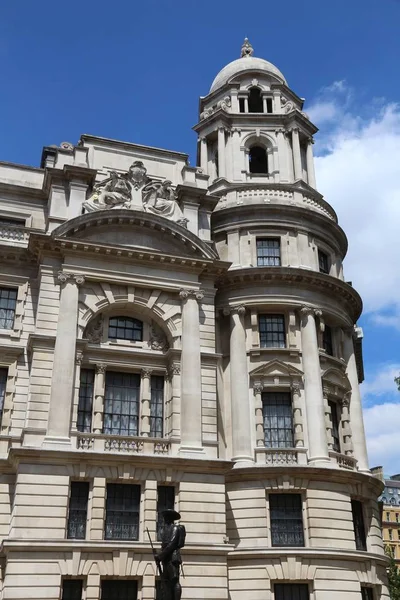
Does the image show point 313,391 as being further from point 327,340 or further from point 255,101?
point 255,101

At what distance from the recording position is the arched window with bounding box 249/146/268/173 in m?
42.7

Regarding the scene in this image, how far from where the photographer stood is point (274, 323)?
3512 centimetres

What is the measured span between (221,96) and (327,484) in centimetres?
2605

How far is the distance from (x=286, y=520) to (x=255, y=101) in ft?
90.3

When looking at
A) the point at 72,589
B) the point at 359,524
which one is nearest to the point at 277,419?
the point at 359,524

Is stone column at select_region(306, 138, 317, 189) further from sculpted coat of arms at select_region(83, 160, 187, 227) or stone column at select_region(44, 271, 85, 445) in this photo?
stone column at select_region(44, 271, 85, 445)

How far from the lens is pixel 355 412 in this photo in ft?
116

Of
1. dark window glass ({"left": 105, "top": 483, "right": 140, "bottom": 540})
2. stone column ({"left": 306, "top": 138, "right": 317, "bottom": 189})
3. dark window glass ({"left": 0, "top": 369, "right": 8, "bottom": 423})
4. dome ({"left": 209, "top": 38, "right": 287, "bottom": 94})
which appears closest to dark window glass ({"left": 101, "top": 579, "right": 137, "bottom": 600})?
dark window glass ({"left": 105, "top": 483, "right": 140, "bottom": 540})

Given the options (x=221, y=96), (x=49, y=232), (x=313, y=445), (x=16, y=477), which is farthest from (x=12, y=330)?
(x=221, y=96)

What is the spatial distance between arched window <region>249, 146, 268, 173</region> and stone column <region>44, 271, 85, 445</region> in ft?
55.9

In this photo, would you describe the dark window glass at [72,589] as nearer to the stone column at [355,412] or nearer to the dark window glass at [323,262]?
the stone column at [355,412]

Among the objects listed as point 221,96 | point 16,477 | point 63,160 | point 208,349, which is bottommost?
point 16,477

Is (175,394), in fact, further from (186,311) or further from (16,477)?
(16,477)

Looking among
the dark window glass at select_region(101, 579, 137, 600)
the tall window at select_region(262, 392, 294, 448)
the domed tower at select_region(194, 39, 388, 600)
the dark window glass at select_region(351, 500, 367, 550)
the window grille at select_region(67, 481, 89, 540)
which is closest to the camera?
the dark window glass at select_region(101, 579, 137, 600)
